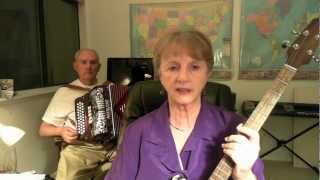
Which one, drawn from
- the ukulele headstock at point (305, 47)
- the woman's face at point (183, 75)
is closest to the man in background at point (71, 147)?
the woman's face at point (183, 75)

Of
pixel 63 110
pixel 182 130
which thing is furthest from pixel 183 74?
pixel 63 110

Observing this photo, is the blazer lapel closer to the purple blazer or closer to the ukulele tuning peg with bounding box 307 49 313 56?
the purple blazer

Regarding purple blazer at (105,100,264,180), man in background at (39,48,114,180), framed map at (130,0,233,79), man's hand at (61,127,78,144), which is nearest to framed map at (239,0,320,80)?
framed map at (130,0,233,79)

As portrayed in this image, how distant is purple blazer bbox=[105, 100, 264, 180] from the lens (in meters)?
1.14

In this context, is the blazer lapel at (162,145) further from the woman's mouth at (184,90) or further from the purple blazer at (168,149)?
the woman's mouth at (184,90)

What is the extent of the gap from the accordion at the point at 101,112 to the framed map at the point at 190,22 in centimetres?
116

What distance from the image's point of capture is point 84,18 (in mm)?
3615

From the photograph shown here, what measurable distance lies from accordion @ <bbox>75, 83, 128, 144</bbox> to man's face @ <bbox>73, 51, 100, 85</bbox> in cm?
33

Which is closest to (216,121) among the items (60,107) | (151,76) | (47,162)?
(60,107)

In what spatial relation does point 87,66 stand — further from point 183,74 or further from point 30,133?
point 183,74

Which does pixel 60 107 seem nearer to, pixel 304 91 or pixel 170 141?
pixel 170 141

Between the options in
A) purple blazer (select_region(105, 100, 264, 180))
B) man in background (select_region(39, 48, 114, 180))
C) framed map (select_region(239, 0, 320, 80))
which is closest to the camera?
purple blazer (select_region(105, 100, 264, 180))

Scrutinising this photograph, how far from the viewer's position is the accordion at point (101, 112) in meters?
2.14

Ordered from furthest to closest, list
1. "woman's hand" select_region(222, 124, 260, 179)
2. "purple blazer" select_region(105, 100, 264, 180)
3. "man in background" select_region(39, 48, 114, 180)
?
1. "man in background" select_region(39, 48, 114, 180)
2. "purple blazer" select_region(105, 100, 264, 180)
3. "woman's hand" select_region(222, 124, 260, 179)
